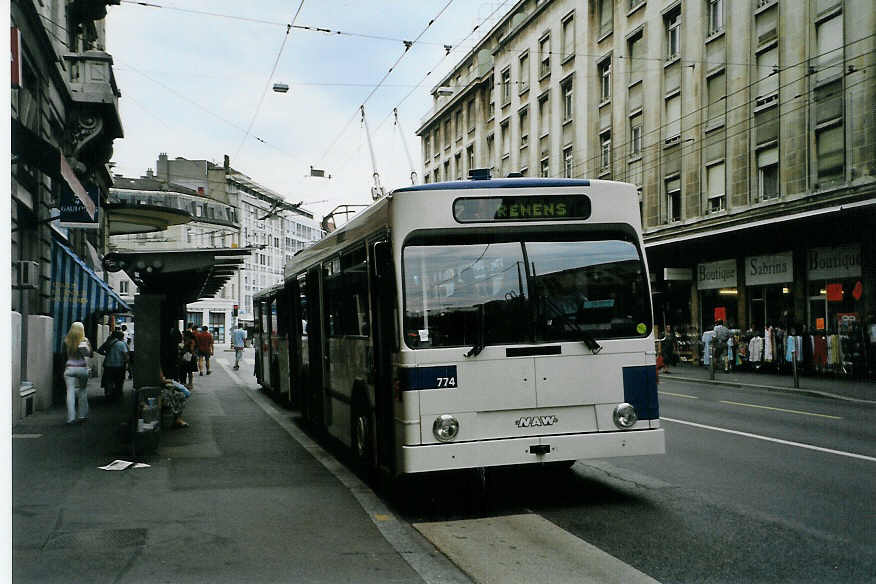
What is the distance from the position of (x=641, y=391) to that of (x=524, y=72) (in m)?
39.5

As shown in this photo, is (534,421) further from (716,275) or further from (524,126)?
(524,126)

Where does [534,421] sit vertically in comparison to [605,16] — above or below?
below

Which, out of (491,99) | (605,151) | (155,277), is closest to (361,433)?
(155,277)

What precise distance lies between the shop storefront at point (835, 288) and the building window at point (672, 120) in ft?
25.9

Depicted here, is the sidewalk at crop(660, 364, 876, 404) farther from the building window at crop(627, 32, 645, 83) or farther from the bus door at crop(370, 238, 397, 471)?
the bus door at crop(370, 238, 397, 471)

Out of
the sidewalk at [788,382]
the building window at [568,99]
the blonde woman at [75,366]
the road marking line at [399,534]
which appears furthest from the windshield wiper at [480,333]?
the building window at [568,99]

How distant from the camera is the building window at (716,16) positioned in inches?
1136

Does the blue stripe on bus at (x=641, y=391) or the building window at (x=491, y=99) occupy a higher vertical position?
the building window at (x=491, y=99)

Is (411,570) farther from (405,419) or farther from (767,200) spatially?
(767,200)

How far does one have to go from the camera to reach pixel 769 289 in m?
27.3

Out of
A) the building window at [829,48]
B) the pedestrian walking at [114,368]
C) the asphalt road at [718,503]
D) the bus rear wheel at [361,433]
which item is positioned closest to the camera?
the asphalt road at [718,503]

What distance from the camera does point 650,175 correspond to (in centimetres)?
3328

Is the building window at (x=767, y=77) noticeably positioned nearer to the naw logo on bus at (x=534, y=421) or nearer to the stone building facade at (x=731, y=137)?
the stone building facade at (x=731, y=137)

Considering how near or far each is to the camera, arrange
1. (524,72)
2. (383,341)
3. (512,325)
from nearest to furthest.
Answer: (512,325) < (383,341) < (524,72)
